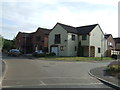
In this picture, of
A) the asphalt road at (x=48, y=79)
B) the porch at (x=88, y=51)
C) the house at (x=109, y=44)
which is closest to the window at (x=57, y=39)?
the porch at (x=88, y=51)

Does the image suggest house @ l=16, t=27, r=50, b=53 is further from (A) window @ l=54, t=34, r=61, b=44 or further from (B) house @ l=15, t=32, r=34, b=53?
(A) window @ l=54, t=34, r=61, b=44

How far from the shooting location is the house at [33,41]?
177 feet

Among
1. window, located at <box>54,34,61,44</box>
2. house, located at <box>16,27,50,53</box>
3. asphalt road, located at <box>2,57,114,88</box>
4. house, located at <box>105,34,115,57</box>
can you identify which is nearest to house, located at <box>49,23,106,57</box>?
window, located at <box>54,34,61,44</box>

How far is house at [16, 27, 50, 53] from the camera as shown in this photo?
5390 centimetres

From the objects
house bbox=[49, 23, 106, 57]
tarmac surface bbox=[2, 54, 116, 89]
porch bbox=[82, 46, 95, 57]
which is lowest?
tarmac surface bbox=[2, 54, 116, 89]

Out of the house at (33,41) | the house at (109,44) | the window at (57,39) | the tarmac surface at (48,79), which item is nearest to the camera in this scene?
the tarmac surface at (48,79)

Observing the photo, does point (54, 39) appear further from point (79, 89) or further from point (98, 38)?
point (79, 89)

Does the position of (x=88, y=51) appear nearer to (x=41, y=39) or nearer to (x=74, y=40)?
(x=74, y=40)

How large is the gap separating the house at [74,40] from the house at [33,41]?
9151mm

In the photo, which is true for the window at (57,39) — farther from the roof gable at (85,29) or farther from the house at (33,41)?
the house at (33,41)

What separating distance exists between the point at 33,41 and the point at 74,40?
1879cm

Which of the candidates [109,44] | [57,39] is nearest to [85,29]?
[57,39]

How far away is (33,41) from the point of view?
57719mm

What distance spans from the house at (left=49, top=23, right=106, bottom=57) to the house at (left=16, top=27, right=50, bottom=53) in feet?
30.0
